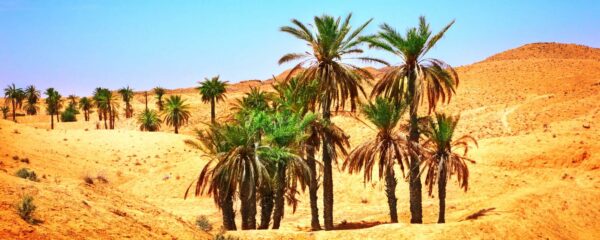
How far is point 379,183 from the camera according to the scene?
41406 millimetres

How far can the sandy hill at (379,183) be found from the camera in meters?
16.7

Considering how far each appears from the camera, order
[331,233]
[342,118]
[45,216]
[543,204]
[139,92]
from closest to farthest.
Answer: [45,216] < [331,233] < [543,204] < [342,118] < [139,92]

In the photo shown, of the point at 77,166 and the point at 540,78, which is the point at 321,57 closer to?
the point at 77,166

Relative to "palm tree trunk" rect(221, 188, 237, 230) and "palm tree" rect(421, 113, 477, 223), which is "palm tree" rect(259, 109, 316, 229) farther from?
"palm tree" rect(421, 113, 477, 223)

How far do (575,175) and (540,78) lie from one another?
166ft

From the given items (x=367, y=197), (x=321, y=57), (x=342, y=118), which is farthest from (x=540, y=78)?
(x=321, y=57)

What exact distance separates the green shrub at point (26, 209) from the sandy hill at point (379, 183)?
0.20m

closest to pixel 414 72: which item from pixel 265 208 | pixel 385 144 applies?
pixel 385 144

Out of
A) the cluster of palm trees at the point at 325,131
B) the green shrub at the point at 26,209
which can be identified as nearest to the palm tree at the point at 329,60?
the cluster of palm trees at the point at 325,131

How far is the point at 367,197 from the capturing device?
133 ft

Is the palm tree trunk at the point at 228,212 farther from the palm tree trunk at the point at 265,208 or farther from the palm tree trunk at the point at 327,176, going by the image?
the palm tree trunk at the point at 327,176

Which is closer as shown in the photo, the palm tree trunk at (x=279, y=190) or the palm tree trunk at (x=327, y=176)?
the palm tree trunk at (x=279, y=190)

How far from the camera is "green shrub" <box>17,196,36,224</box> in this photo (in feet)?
44.2

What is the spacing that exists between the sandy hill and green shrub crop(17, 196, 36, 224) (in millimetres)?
205
